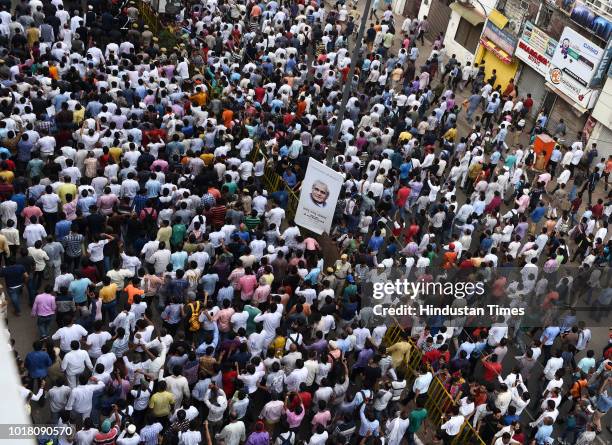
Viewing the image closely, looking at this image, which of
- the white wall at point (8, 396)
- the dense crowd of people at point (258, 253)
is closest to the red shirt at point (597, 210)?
the dense crowd of people at point (258, 253)

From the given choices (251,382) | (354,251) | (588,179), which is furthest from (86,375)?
(588,179)

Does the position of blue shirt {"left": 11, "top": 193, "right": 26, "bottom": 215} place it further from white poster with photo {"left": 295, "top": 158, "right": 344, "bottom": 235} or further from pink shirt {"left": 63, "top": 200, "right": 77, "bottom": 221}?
white poster with photo {"left": 295, "top": 158, "right": 344, "bottom": 235}

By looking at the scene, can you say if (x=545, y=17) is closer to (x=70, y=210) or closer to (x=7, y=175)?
(x=70, y=210)

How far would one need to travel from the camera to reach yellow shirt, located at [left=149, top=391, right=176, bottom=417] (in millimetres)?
11953

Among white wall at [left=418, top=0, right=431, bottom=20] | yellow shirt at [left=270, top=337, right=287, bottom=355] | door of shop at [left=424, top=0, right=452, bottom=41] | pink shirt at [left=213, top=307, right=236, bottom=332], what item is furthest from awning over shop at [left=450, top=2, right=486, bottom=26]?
pink shirt at [left=213, top=307, right=236, bottom=332]

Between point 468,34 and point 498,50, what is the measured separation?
6.76ft

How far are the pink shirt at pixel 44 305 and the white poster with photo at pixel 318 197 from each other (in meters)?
6.13

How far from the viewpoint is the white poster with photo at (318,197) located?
56.3 ft

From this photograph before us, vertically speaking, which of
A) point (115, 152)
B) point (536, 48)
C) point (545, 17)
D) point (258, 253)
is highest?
point (545, 17)

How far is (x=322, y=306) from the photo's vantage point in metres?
15.1

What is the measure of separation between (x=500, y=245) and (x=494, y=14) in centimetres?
1287

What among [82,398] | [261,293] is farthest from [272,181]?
[82,398]

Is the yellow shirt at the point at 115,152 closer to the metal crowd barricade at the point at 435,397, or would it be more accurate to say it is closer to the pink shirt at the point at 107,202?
the pink shirt at the point at 107,202

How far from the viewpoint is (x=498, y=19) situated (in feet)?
94.1
